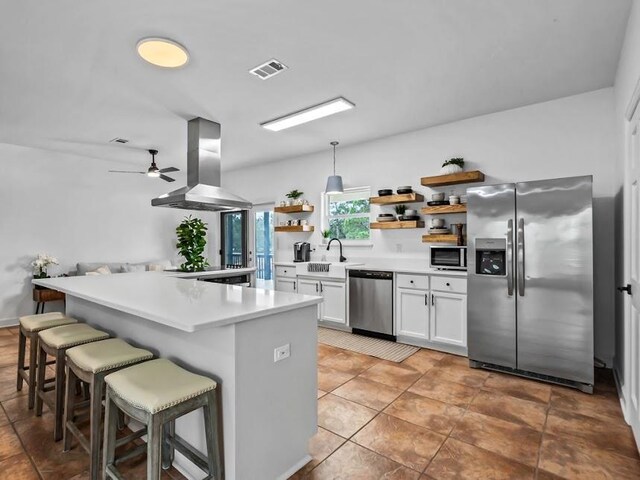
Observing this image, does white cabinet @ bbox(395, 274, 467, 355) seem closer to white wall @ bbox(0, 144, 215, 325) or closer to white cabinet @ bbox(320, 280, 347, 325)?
white cabinet @ bbox(320, 280, 347, 325)

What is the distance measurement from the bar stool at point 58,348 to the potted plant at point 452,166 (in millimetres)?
3810

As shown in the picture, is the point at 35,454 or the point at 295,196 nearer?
the point at 35,454

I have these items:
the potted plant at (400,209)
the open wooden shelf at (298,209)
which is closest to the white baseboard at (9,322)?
the open wooden shelf at (298,209)

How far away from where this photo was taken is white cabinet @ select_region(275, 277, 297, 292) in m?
5.35

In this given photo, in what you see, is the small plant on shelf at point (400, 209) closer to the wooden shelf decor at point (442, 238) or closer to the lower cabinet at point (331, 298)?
the wooden shelf decor at point (442, 238)

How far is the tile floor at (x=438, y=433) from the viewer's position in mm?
1958

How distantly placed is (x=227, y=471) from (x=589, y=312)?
307 centimetres

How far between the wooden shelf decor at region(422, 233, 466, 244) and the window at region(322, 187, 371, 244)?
102 cm

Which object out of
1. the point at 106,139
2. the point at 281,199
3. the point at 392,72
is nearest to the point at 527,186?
the point at 392,72

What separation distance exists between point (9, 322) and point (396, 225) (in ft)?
19.4

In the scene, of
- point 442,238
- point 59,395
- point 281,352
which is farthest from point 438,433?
point 59,395

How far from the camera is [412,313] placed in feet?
13.4

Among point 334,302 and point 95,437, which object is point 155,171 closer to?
point 334,302

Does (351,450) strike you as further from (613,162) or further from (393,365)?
(613,162)
